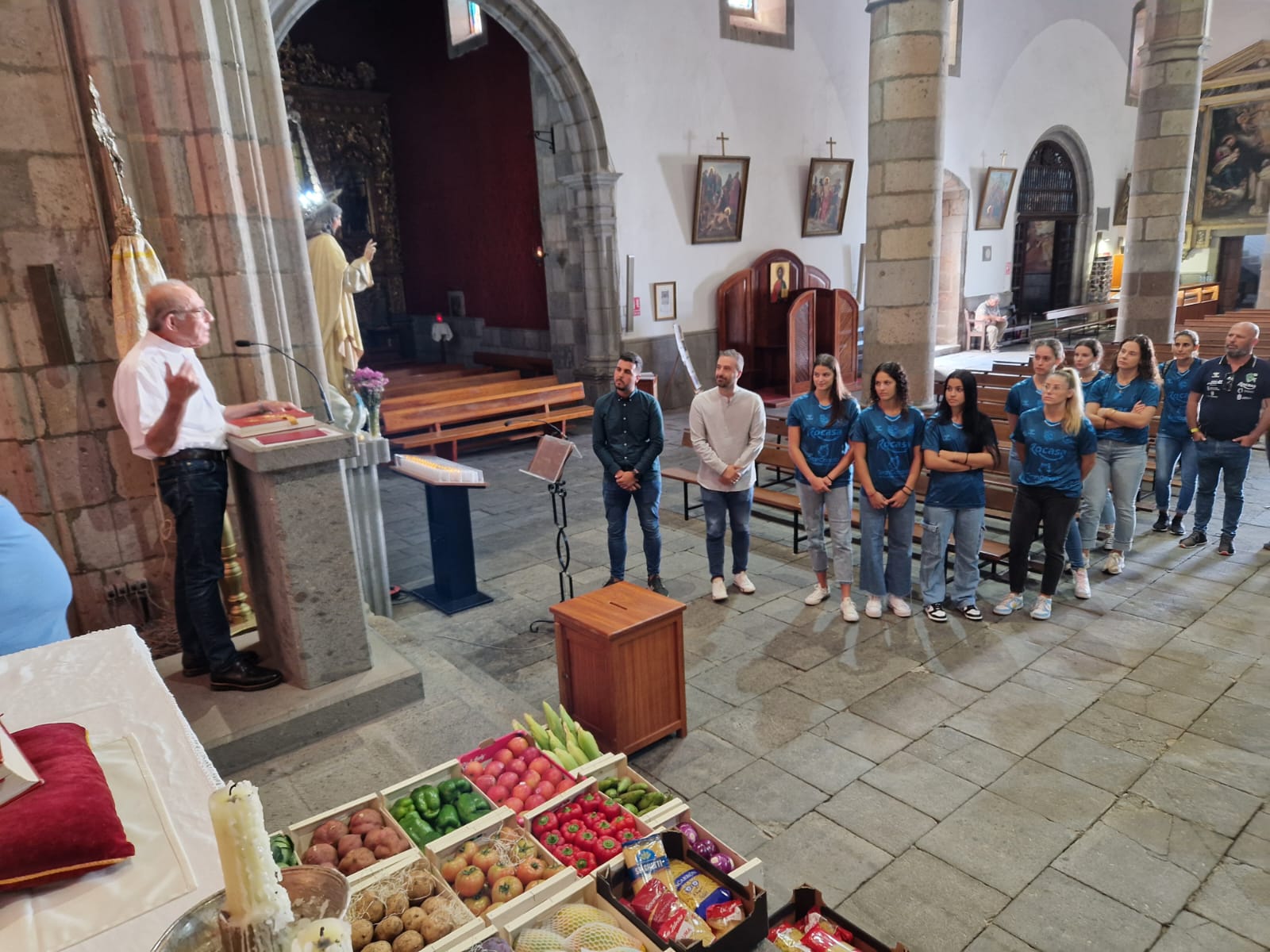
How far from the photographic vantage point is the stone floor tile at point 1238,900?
289cm

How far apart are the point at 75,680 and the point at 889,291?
25.7 feet

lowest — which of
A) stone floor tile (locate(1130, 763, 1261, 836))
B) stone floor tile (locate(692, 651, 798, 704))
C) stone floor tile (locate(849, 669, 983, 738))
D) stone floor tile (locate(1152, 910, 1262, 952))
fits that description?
stone floor tile (locate(1130, 763, 1261, 836))

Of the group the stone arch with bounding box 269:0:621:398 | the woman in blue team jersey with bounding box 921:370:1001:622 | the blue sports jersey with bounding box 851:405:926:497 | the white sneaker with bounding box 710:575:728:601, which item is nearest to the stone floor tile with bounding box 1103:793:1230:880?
the woman in blue team jersey with bounding box 921:370:1001:622

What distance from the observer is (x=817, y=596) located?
5.66 meters

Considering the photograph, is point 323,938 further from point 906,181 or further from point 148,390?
point 906,181

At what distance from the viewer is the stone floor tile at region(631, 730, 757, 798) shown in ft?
12.6

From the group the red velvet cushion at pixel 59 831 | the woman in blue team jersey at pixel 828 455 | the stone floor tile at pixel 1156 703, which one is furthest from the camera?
the woman in blue team jersey at pixel 828 455

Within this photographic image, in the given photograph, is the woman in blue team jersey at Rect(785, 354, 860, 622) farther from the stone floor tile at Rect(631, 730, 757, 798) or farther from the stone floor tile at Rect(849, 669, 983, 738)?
the stone floor tile at Rect(631, 730, 757, 798)

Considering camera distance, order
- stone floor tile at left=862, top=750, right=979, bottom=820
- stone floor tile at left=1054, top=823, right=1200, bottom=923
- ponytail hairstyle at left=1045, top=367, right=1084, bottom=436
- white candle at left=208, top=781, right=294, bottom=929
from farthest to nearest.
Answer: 1. ponytail hairstyle at left=1045, top=367, right=1084, bottom=436
2. stone floor tile at left=862, top=750, right=979, bottom=820
3. stone floor tile at left=1054, top=823, right=1200, bottom=923
4. white candle at left=208, top=781, right=294, bottom=929

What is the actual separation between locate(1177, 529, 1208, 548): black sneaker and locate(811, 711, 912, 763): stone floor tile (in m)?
3.69

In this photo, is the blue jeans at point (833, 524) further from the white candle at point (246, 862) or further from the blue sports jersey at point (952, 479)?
the white candle at point (246, 862)

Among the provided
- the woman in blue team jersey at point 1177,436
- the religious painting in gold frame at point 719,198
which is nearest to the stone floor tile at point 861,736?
the woman in blue team jersey at point 1177,436

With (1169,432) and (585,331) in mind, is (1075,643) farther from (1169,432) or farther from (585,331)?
(585,331)

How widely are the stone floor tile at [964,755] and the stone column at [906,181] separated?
17.3ft
